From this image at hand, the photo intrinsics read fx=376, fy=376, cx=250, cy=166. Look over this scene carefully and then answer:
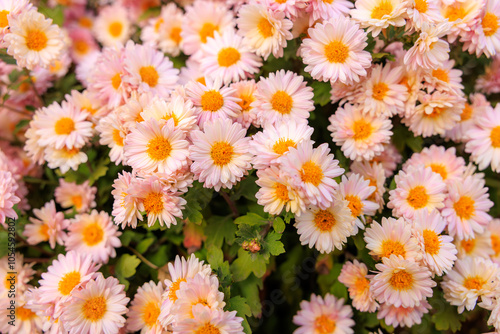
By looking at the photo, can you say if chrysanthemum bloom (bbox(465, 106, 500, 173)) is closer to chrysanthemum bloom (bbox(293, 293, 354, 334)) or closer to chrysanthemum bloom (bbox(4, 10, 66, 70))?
chrysanthemum bloom (bbox(293, 293, 354, 334))

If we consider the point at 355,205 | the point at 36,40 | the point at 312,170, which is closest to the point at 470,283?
the point at 355,205

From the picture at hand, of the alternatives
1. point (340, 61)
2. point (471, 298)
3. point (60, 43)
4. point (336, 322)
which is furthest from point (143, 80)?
point (471, 298)

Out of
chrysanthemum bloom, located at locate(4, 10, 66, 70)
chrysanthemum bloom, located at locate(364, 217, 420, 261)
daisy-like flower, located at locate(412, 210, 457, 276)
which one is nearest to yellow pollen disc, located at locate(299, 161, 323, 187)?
chrysanthemum bloom, located at locate(364, 217, 420, 261)

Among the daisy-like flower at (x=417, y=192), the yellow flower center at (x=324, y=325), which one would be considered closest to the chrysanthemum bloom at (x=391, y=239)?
the daisy-like flower at (x=417, y=192)

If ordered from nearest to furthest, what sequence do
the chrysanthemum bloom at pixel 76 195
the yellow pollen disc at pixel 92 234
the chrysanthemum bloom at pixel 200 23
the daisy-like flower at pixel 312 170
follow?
the daisy-like flower at pixel 312 170 < the yellow pollen disc at pixel 92 234 < the chrysanthemum bloom at pixel 76 195 < the chrysanthemum bloom at pixel 200 23

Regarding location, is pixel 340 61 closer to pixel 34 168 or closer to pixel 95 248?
pixel 95 248

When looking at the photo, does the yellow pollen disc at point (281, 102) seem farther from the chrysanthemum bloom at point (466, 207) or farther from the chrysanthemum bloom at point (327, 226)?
the chrysanthemum bloom at point (466, 207)
